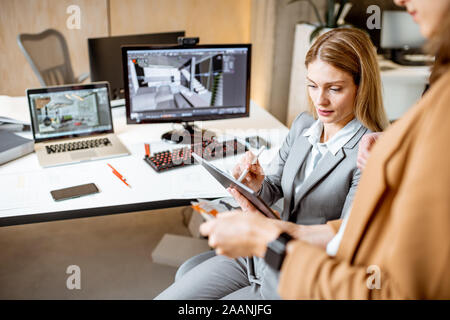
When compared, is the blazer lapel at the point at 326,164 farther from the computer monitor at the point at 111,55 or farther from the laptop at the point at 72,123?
the computer monitor at the point at 111,55

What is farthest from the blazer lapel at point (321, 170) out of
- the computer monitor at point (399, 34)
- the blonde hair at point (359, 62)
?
the computer monitor at point (399, 34)

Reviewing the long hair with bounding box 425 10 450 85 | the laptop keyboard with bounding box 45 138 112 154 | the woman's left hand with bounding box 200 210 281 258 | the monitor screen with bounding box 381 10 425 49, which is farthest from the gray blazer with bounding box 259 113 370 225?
the monitor screen with bounding box 381 10 425 49

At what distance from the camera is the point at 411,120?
629 millimetres

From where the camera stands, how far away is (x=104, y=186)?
1653 mm

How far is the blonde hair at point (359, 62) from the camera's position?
1.35 m

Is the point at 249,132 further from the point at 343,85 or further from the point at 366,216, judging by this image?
the point at 366,216

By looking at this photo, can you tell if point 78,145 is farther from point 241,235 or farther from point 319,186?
point 241,235

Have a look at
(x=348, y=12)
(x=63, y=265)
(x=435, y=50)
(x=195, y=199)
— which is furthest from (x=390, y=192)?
(x=348, y=12)

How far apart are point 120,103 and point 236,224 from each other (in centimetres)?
191

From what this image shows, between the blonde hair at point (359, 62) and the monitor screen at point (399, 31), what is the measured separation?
8.74 feet

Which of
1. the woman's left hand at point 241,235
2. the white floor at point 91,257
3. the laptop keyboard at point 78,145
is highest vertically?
the woman's left hand at point 241,235

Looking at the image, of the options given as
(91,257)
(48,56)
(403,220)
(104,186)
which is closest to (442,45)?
(403,220)

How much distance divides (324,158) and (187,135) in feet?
2.97
